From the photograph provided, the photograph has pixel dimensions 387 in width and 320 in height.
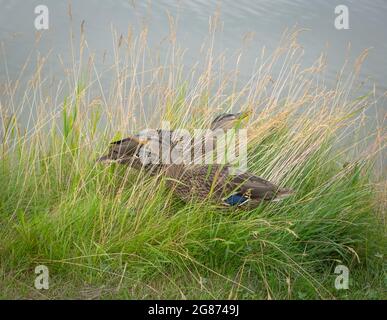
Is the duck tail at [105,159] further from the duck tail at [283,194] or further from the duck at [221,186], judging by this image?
the duck tail at [283,194]

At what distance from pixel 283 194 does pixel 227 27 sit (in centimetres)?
610

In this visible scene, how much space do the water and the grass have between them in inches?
132

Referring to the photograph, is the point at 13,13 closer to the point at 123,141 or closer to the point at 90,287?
the point at 123,141

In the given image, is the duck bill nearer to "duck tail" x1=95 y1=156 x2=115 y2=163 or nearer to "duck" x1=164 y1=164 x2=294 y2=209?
"duck" x1=164 y1=164 x2=294 y2=209

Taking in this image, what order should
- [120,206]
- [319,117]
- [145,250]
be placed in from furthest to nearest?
[319,117] < [120,206] < [145,250]

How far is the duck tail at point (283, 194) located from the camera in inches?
179

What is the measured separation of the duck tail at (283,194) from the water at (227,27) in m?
4.23

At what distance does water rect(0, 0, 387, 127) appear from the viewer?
8.98 meters

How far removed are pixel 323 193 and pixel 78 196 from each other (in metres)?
1.92

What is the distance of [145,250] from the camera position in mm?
4219

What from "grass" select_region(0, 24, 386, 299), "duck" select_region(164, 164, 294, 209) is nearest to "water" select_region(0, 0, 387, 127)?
"grass" select_region(0, 24, 386, 299)
